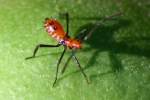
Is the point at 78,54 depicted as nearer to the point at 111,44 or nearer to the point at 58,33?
the point at 111,44

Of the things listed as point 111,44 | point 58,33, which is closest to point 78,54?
point 111,44

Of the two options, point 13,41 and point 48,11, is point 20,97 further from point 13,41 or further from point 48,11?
point 48,11

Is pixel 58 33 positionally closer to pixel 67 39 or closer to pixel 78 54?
pixel 67 39

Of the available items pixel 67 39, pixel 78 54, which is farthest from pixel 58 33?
pixel 78 54

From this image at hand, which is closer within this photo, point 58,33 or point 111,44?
point 111,44

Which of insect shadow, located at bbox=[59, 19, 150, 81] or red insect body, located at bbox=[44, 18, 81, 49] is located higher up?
red insect body, located at bbox=[44, 18, 81, 49]
